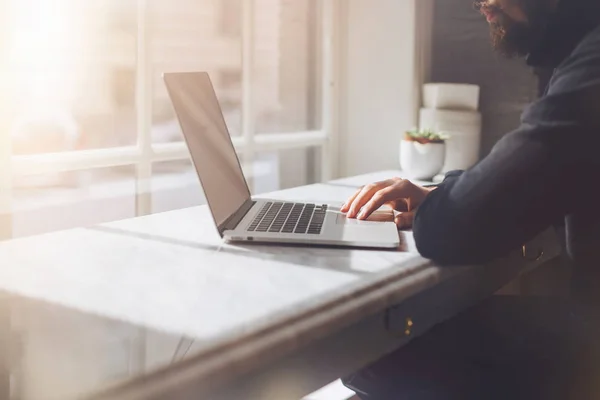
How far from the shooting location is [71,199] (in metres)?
1.56

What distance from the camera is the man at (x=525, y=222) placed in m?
1.01

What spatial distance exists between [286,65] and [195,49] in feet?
1.45

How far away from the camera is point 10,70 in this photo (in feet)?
4.37

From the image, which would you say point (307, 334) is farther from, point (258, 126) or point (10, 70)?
point (258, 126)

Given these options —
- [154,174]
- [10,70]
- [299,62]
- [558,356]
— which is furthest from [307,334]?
[299,62]

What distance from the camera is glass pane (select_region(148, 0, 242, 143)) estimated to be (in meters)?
1.70

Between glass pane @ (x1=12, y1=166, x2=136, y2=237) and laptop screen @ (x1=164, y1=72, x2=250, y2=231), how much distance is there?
0.34 m

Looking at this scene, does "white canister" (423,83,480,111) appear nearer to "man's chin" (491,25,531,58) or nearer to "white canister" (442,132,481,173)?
"white canister" (442,132,481,173)

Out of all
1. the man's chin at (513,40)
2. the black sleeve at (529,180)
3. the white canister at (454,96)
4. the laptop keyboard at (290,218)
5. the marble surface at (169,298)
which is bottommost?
the marble surface at (169,298)

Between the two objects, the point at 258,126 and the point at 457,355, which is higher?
the point at 258,126

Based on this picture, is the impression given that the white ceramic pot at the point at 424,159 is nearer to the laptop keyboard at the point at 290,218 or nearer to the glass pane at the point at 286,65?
the glass pane at the point at 286,65

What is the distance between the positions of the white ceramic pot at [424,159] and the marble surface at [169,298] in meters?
0.85

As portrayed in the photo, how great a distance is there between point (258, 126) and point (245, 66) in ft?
0.63

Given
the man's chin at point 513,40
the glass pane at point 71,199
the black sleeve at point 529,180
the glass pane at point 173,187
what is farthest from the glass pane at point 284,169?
the black sleeve at point 529,180
